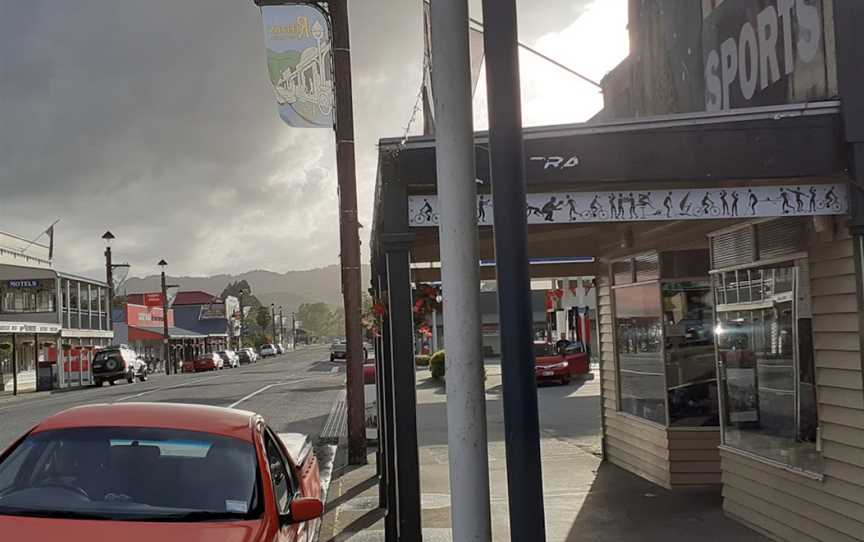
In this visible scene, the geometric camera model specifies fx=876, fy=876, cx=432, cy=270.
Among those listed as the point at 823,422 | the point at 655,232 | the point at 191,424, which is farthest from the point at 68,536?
the point at 655,232

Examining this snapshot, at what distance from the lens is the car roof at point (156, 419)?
538 centimetres

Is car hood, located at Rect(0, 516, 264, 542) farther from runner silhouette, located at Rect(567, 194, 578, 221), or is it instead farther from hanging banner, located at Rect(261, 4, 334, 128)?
hanging banner, located at Rect(261, 4, 334, 128)

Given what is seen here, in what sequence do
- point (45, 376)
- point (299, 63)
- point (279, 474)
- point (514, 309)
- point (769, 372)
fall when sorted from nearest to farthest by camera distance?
1. point (514, 309)
2. point (279, 474)
3. point (769, 372)
4. point (299, 63)
5. point (45, 376)

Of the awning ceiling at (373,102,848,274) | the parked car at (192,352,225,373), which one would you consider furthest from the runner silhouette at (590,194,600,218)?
the parked car at (192,352,225,373)

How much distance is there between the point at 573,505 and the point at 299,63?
21.9 feet

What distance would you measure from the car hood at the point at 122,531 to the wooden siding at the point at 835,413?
425 centimetres

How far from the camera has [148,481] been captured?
4.97 meters

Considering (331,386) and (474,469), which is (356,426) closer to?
(474,469)

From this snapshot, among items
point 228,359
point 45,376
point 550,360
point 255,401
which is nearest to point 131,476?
point 255,401

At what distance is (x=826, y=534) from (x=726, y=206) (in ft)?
8.80

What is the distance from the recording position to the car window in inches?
209

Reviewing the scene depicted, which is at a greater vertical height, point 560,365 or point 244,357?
point 560,365

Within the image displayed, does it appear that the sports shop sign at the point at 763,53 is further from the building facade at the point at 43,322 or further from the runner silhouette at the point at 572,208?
the building facade at the point at 43,322

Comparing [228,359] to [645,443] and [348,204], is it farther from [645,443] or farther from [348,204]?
[645,443]
